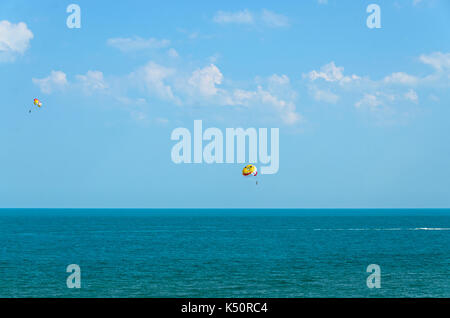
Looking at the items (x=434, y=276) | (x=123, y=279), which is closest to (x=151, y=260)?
Answer: (x=123, y=279)

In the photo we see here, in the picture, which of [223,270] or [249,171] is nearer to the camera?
[249,171]

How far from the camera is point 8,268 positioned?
164 ft

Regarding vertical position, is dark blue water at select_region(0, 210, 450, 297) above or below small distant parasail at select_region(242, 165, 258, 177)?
below

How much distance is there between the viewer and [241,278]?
138 feet

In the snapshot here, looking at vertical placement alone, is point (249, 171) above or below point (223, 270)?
above

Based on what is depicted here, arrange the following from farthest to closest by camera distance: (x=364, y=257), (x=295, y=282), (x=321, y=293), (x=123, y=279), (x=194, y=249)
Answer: (x=194, y=249)
(x=364, y=257)
(x=123, y=279)
(x=295, y=282)
(x=321, y=293)

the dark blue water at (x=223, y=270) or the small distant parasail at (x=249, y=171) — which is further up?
the small distant parasail at (x=249, y=171)
